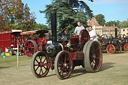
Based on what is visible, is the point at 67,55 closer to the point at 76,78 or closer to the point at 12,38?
the point at 76,78

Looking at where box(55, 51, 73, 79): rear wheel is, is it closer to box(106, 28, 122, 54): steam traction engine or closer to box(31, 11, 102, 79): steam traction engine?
box(31, 11, 102, 79): steam traction engine

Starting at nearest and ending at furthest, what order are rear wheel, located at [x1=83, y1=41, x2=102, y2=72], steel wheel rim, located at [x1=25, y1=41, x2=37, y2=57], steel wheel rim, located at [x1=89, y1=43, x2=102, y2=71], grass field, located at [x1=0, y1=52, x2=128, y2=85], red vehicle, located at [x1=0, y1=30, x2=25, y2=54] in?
1. grass field, located at [x1=0, y1=52, x2=128, y2=85]
2. rear wheel, located at [x1=83, y1=41, x2=102, y2=72]
3. steel wheel rim, located at [x1=89, y1=43, x2=102, y2=71]
4. steel wheel rim, located at [x1=25, y1=41, x2=37, y2=57]
5. red vehicle, located at [x1=0, y1=30, x2=25, y2=54]

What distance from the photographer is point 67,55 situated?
18.6ft

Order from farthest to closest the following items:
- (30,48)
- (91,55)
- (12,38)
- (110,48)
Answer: (12,38), (110,48), (30,48), (91,55)

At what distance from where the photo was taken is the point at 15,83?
16.9 ft

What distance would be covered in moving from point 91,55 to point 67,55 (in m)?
1.29

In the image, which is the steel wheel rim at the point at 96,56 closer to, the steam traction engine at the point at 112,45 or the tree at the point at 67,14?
the steam traction engine at the point at 112,45

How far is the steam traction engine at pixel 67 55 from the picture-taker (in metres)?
5.59

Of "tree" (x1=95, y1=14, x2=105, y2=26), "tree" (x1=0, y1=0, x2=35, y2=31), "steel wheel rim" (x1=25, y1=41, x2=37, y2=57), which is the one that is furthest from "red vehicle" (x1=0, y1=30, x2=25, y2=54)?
"tree" (x1=95, y1=14, x2=105, y2=26)

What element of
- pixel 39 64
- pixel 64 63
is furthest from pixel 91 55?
pixel 39 64

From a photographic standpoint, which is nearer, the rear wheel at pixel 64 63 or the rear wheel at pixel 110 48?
the rear wheel at pixel 64 63

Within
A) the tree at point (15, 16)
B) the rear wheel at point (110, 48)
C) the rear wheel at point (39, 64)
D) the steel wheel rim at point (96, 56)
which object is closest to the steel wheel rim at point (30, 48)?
the rear wheel at point (110, 48)

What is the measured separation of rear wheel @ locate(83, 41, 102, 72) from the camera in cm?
620

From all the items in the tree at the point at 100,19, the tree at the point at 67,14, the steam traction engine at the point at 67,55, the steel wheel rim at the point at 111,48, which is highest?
the tree at the point at 100,19
